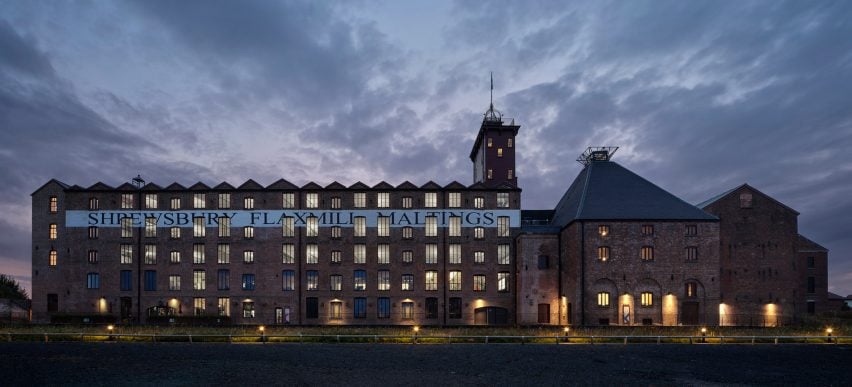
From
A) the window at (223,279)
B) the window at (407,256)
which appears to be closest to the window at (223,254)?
the window at (223,279)

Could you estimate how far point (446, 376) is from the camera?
1908 centimetres

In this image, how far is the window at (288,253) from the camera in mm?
44656

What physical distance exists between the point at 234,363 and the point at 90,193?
109 ft

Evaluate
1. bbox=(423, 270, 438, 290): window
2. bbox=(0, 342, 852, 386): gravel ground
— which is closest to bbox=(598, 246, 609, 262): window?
bbox=(0, 342, 852, 386): gravel ground

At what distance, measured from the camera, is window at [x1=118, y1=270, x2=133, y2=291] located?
44625 mm

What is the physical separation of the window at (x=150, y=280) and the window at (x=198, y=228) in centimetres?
486

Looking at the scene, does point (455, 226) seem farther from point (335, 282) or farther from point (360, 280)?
point (335, 282)

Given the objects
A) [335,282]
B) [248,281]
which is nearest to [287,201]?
[248,281]

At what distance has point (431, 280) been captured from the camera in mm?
44531

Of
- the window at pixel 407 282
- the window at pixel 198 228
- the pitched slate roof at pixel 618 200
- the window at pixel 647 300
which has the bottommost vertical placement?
the window at pixel 647 300

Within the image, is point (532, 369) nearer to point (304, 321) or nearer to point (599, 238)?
point (599, 238)

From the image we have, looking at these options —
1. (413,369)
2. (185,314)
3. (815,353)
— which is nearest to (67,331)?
(185,314)

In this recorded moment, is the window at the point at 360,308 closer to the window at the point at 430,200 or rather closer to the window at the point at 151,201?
the window at the point at 430,200

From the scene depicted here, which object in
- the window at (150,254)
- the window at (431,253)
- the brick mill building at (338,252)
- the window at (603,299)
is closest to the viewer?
the window at (603,299)
